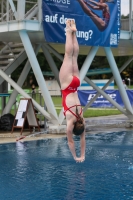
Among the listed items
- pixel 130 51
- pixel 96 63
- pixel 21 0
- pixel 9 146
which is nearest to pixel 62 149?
pixel 9 146

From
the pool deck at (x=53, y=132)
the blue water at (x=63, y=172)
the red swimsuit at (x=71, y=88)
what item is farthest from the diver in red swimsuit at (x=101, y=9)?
the red swimsuit at (x=71, y=88)

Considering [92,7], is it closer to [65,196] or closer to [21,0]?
[21,0]

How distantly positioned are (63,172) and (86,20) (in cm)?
873

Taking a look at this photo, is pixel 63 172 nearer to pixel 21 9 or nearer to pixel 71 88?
pixel 71 88

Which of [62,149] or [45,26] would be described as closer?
[62,149]

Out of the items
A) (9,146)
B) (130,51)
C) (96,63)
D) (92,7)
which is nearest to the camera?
(9,146)

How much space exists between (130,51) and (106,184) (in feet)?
49.5

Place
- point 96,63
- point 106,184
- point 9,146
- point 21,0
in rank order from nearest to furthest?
point 106,184 → point 9,146 → point 21,0 → point 96,63

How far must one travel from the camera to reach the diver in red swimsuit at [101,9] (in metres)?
17.3

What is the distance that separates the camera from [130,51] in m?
23.1

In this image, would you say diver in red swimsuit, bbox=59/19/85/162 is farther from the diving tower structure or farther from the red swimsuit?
the diving tower structure

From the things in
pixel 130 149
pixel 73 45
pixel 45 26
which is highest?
pixel 45 26

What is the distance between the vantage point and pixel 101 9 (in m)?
17.9

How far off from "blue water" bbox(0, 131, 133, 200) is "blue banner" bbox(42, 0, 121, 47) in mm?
4176
